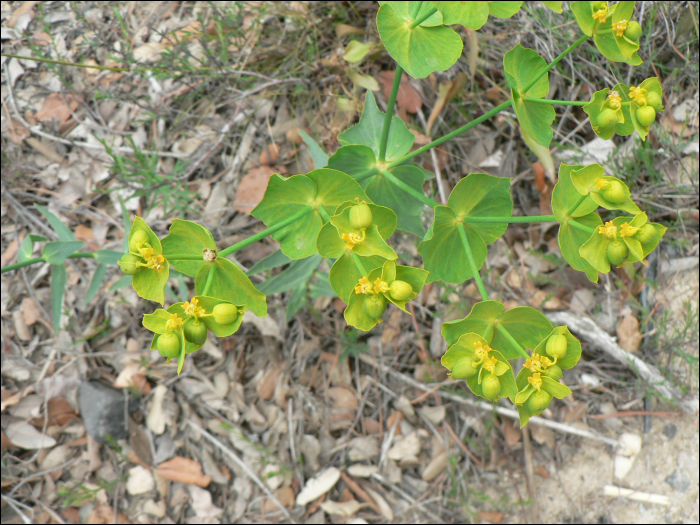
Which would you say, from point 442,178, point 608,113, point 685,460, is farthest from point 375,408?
point 608,113

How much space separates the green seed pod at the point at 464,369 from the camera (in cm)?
133

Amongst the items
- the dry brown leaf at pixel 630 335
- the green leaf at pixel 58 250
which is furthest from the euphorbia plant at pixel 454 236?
the dry brown leaf at pixel 630 335

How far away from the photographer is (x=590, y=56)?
9.25 feet

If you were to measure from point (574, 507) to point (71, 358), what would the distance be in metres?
3.14

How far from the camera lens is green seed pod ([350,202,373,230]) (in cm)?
132

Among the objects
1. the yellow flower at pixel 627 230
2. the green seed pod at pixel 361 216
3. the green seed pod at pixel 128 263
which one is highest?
the green seed pod at pixel 361 216

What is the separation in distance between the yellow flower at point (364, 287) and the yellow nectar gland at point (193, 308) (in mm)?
424

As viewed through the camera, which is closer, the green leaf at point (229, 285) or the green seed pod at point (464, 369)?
the green seed pod at point (464, 369)

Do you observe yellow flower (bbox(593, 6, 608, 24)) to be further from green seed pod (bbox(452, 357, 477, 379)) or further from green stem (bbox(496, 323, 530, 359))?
green seed pod (bbox(452, 357, 477, 379))

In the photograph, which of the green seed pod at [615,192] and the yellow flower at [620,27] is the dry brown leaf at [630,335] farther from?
the yellow flower at [620,27]

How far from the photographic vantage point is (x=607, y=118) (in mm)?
1464

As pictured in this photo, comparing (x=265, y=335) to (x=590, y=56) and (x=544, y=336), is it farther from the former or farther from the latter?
(x=590, y=56)

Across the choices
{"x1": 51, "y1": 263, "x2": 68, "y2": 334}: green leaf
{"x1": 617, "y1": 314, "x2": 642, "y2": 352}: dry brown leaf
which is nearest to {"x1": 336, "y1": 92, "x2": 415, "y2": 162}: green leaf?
{"x1": 51, "y1": 263, "x2": 68, "y2": 334}: green leaf

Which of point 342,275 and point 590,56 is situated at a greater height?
point 590,56
